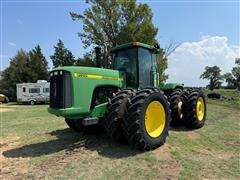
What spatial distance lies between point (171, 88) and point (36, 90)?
2302cm

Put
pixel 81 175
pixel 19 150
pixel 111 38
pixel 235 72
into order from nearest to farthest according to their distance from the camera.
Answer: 1. pixel 81 175
2. pixel 19 150
3. pixel 111 38
4. pixel 235 72

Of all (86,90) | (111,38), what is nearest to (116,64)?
(86,90)

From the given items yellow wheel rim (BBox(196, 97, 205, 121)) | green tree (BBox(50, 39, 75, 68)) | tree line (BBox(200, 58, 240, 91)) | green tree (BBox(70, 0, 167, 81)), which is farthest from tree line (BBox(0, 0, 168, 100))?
tree line (BBox(200, 58, 240, 91))

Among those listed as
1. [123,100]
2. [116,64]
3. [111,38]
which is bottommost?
[123,100]

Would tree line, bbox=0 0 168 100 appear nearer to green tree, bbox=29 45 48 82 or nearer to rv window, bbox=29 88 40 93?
rv window, bbox=29 88 40 93

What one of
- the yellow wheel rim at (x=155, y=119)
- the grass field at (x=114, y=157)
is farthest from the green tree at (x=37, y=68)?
the yellow wheel rim at (x=155, y=119)

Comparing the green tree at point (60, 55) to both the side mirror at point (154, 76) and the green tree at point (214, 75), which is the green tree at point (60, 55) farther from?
the green tree at point (214, 75)

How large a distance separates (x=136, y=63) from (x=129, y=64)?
246 millimetres

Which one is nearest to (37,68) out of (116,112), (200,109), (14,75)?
(14,75)

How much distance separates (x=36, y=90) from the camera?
2884 cm

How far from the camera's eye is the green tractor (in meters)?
5.55

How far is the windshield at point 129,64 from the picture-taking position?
712 cm

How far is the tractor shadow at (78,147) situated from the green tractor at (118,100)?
11.7 inches

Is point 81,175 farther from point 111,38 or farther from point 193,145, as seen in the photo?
point 111,38
